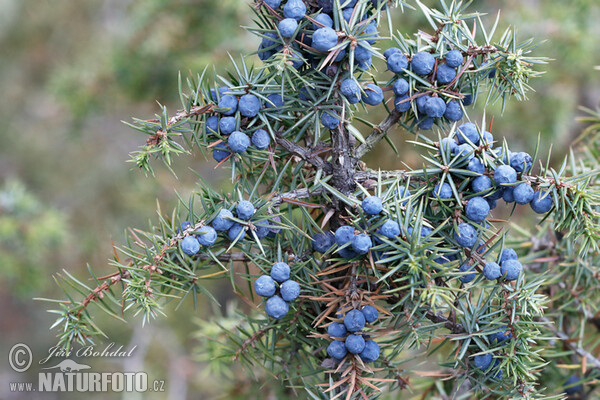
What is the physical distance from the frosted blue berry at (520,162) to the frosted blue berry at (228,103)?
394 millimetres

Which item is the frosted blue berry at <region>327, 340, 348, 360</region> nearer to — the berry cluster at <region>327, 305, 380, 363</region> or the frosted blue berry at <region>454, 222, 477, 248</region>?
the berry cluster at <region>327, 305, 380, 363</region>

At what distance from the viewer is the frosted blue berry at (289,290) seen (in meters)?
0.68

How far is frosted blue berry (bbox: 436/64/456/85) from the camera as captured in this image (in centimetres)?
69

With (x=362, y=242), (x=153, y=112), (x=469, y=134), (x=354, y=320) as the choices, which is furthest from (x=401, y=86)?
(x=153, y=112)

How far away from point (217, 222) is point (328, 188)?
16 centimetres

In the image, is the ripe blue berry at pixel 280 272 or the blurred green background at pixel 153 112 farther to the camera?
the blurred green background at pixel 153 112

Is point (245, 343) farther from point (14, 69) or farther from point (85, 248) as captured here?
point (14, 69)

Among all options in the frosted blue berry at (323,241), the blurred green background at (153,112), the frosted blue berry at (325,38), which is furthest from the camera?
the blurred green background at (153,112)

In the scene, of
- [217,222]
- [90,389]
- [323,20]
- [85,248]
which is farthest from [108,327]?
[323,20]

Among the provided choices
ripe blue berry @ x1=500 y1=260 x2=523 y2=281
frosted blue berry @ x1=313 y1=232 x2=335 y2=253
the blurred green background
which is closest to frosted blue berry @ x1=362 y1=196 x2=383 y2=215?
frosted blue berry @ x1=313 y1=232 x2=335 y2=253

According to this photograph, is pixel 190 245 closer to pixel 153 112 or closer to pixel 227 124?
pixel 227 124

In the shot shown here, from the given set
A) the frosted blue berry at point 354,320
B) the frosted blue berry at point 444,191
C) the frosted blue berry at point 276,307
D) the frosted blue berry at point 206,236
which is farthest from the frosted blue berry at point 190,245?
the frosted blue berry at point 444,191

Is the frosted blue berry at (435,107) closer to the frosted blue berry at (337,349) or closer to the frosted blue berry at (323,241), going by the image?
the frosted blue berry at (323,241)

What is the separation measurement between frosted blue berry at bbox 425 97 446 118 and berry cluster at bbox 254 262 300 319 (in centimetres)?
30
